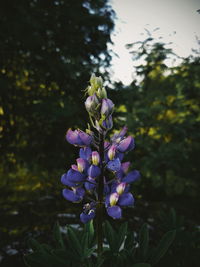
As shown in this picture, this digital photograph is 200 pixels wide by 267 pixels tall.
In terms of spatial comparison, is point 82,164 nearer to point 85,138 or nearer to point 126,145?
point 85,138

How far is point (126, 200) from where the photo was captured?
49.6 inches

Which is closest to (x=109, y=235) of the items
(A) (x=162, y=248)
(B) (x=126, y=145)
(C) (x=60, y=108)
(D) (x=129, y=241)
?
(D) (x=129, y=241)

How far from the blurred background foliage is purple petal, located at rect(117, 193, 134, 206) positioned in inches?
74.1

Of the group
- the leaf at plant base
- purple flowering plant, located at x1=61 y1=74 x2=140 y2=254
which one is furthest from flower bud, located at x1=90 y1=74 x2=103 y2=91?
the leaf at plant base

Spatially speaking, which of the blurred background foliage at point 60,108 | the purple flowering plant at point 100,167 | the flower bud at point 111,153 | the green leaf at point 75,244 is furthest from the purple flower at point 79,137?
the blurred background foliage at point 60,108

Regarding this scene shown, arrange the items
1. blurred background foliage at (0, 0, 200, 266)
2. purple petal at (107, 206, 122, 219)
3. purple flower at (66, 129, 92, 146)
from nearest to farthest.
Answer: purple petal at (107, 206, 122, 219)
purple flower at (66, 129, 92, 146)
blurred background foliage at (0, 0, 200, 266)

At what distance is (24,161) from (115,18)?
3.38 metres

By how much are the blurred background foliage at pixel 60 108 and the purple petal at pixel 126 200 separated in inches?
74.1

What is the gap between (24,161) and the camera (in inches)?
192

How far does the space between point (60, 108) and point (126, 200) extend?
115 inches

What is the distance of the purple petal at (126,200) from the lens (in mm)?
1257

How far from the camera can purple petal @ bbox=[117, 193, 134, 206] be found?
1257 millimetres

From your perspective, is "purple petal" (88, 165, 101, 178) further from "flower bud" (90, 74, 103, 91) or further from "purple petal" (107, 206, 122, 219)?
"flower bud" (90, 74, 103, 91)

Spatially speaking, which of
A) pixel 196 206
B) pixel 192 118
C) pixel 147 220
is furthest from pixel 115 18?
pixel 196 206
